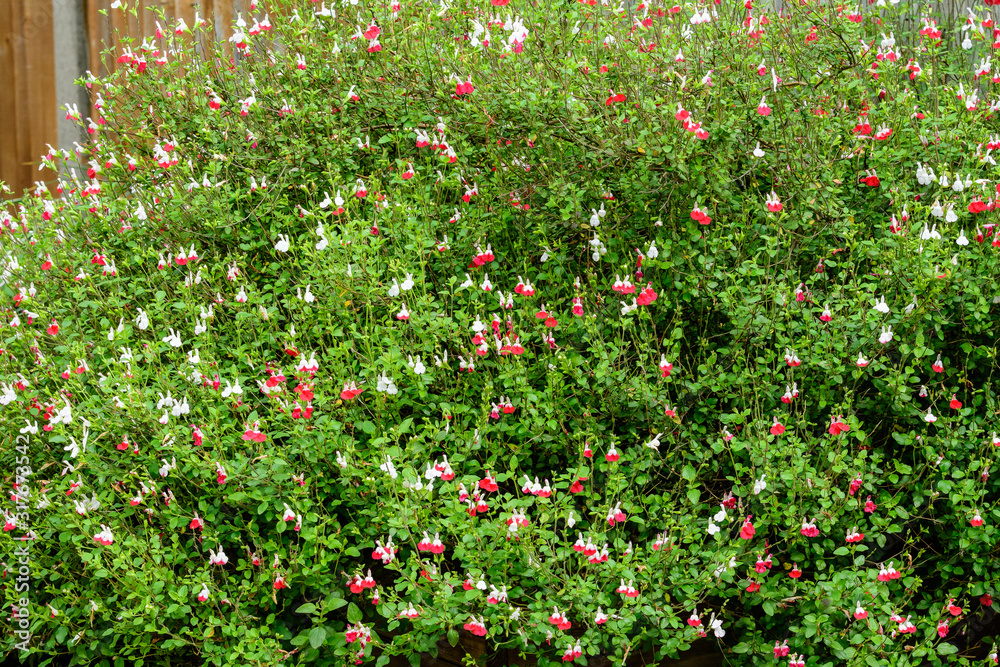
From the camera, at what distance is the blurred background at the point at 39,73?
6.21 metres

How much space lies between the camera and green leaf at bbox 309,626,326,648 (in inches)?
96.2

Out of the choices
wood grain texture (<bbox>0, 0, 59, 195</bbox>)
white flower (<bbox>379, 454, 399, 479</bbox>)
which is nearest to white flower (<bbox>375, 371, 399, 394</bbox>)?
white flower (<bbox>379, 454, 399, 479</bbox>)

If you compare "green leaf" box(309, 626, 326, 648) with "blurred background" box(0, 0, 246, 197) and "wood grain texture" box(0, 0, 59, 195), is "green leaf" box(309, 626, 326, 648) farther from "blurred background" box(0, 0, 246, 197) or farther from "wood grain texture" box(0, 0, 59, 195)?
"wood grain texture" box(0, 0, 59, 195)

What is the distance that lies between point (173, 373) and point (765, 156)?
2216mm

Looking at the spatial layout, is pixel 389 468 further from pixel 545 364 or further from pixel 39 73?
pixel 39 73

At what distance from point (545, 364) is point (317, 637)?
42.2 inches

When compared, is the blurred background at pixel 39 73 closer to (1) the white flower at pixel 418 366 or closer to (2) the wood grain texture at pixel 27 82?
(2) the wood grain texture at pixel 27 82

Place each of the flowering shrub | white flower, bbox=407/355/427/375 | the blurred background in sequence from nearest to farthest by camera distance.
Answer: the flowering shrub
white flower, bbox=407/355/427/375
the blurred background

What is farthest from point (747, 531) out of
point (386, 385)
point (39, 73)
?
point (39, 73)

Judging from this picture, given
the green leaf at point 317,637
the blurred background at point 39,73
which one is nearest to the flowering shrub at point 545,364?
the green leaf at point 317,637

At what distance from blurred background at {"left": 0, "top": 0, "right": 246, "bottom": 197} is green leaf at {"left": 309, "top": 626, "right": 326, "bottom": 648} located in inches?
195

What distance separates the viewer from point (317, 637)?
2455mm

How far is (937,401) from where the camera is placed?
280cm

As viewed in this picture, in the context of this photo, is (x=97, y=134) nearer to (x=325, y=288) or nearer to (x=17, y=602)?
(x=325, y=288)
